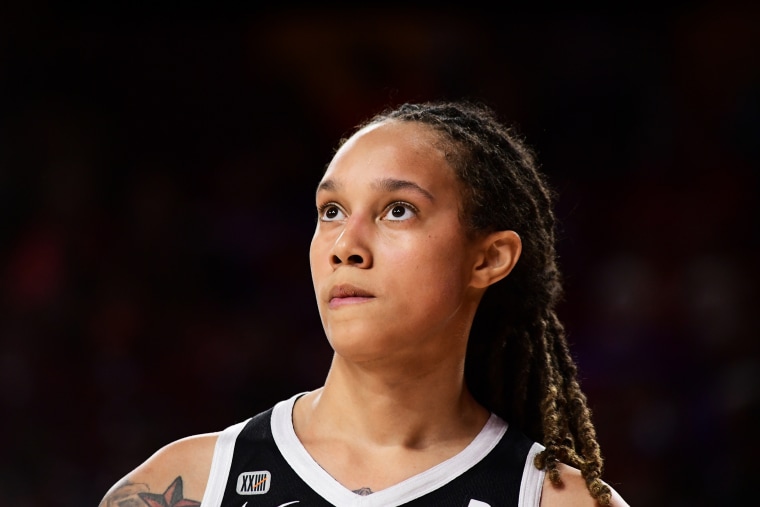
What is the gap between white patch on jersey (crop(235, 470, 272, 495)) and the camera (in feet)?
8.70

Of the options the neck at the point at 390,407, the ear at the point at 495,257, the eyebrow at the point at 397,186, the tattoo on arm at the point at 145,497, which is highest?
the eyebrow at the point at 397,186

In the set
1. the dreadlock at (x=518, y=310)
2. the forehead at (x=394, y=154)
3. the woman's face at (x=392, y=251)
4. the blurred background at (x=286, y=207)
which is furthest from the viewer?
the blurred background at (x=286, y=207)

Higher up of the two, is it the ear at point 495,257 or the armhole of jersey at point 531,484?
the ear at point 495,257

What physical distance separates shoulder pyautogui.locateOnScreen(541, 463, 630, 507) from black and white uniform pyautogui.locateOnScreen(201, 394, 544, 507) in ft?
0.08

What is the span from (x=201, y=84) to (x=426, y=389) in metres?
4.48

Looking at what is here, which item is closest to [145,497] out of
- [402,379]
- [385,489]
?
[385,489]

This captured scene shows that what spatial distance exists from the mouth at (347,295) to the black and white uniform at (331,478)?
396mm

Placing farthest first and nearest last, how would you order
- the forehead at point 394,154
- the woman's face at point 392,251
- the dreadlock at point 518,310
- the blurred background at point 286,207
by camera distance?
the blurred background at point 286,207, the dreadlock at point 518,310, the forehead at point 394,154, the woman's face at point 392,251

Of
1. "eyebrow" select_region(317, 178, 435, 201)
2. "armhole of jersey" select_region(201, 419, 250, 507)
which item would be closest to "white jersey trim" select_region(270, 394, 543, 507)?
"armhole of jersey" select_region(201, 419, 250, 507)

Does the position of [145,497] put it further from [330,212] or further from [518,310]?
[518,310]

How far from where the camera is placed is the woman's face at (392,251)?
2.59m

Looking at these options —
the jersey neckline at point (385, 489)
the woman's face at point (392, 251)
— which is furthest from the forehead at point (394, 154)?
the jersey neckline at point (385, 489)

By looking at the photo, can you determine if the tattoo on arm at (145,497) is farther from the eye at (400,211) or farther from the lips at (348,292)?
the eye at (400,211)

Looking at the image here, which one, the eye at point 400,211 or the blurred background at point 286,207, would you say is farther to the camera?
the blurred background at point 286,207
